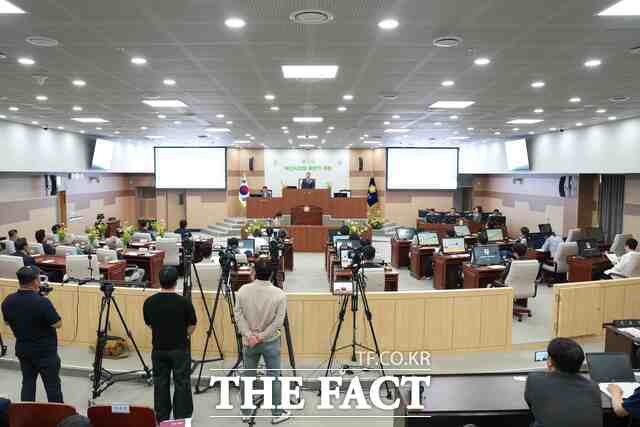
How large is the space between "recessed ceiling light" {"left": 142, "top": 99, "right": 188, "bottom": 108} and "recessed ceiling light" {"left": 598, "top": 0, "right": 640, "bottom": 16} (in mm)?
7532

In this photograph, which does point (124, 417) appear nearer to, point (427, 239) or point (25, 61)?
point (25, 61)

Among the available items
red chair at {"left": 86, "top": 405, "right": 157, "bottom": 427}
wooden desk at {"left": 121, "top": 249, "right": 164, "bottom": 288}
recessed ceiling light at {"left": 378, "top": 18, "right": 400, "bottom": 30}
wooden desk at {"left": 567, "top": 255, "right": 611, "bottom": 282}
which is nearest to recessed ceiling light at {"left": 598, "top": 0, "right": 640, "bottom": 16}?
recessed ceiling light at {"left": 378, "top": 18, "right": 400, "bottom": 30}

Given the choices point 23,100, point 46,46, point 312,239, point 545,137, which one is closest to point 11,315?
point 46,46

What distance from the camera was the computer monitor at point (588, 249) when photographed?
30.9 feet

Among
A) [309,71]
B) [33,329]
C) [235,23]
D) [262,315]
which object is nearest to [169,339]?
[262,315]

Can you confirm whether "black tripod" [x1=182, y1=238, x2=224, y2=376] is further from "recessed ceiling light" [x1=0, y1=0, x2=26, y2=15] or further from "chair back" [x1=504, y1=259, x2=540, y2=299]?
"chair back" [x1=504, y1=259, x2=540, y2=299]

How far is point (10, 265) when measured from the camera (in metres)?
7.71

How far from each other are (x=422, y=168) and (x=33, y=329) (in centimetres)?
1928

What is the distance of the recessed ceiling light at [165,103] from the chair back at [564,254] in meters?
8.74

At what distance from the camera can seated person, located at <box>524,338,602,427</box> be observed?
2.47 m

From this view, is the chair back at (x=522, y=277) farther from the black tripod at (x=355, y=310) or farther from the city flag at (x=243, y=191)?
the city flag at (x=243, y=191)

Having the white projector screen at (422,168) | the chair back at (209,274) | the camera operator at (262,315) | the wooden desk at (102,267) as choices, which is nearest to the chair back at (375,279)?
the chair back at (209,274)

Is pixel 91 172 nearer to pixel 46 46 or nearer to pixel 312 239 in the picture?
pixel 312 239

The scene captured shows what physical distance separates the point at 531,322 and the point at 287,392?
4.68 metres
